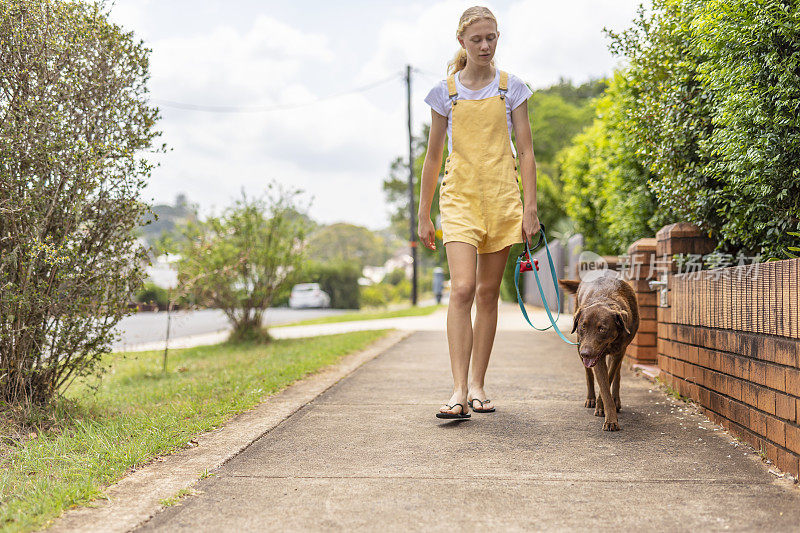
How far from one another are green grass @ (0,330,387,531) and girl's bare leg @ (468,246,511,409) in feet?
4.95

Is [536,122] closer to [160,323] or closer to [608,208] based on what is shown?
[160,323]

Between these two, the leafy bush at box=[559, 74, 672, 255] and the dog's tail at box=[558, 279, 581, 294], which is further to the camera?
the leafy bush at box=[559, 74, 672, 255]

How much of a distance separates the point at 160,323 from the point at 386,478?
1828 cm

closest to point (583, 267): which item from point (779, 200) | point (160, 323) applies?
point (779, 200)

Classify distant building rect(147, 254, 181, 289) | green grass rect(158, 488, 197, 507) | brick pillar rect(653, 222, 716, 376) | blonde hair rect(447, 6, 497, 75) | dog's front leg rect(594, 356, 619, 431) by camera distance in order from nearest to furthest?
green grass rect(158, 488, 197, 507) < dog's front leg rect(594, 356, 619, 431) < blonde hair rect(447, 6, 497, 75) < brick pillar rect(653, 222, 716, 376) < distant building rect(147, 254, 181, 289)

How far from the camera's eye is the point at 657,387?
17.2 ft

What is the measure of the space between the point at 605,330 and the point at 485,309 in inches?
32.1

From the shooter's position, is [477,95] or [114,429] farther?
[477,95]

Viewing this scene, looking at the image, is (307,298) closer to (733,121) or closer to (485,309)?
(485,309)

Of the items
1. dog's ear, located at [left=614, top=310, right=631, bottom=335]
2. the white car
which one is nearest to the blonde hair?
dog's ear, located at [left=614, top=310, right=631, bottom=335]

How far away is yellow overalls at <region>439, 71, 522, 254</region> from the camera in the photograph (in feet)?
13.7

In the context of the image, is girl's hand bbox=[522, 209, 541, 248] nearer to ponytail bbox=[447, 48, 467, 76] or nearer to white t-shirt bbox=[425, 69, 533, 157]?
white t-shirt bbox=[425, 69, 533, 157]

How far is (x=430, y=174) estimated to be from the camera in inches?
175

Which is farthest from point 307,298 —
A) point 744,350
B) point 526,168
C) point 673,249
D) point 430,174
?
point 744,350
